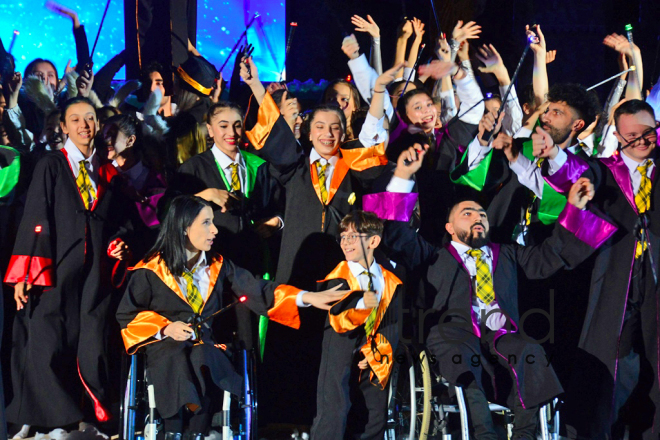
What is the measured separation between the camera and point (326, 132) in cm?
421

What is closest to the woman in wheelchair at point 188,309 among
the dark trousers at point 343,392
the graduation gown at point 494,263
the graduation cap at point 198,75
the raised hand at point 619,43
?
the dark trousers at point 343,392

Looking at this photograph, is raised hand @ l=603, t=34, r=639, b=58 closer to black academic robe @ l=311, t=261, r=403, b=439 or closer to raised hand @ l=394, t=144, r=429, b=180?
raised hand @ l=394, t=144, r=429, b=180

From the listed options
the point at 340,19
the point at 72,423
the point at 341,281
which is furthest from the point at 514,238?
the point at 72,423

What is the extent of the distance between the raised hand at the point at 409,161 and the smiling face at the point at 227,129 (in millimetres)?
864

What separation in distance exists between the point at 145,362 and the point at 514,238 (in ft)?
6.88

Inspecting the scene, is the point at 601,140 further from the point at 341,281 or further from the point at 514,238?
the point at 341,281

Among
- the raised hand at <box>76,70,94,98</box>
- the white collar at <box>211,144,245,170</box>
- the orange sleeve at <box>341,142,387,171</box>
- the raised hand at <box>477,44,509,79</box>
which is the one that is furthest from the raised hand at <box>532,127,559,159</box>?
the raised hand at <box>76,70,94,98</box>

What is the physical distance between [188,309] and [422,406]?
3.81 feet

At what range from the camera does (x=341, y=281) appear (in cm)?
393

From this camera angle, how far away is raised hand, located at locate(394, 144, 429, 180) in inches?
159

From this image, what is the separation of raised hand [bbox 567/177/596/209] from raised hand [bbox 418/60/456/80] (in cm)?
104

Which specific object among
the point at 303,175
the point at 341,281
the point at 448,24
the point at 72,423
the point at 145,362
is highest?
the point at 448,24

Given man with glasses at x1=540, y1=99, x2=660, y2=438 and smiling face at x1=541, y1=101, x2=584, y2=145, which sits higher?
smiling face at x1=541, y1=101, x2=584, y2=145

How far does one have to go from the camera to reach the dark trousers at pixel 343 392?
12.3 ft
